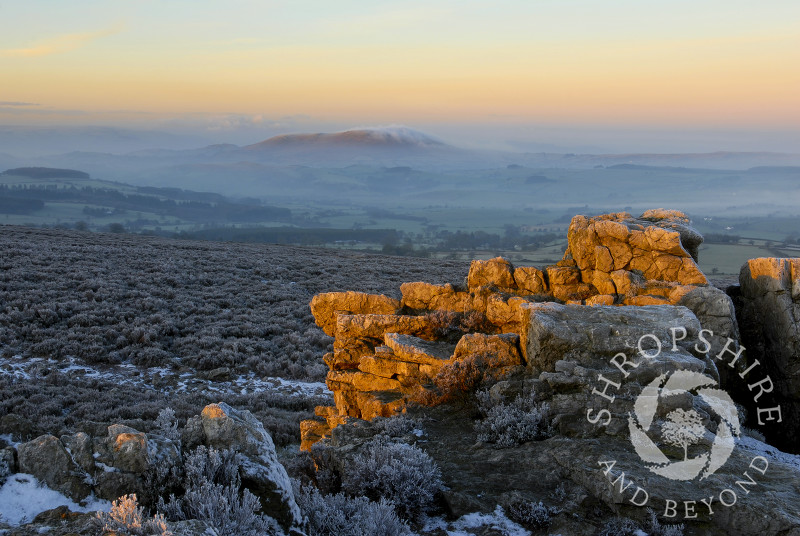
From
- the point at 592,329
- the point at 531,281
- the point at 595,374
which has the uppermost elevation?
the point at 531,281

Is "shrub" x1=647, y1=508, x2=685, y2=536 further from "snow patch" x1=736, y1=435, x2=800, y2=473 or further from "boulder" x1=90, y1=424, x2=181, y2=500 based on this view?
"boulder" x1=90, y1=424, x2=181, y2=500

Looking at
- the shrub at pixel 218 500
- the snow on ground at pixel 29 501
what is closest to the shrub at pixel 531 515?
the shrub at pixel 218 500

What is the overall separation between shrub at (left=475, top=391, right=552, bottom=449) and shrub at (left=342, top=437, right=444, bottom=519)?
1276mm

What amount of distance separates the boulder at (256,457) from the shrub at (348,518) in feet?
0.69

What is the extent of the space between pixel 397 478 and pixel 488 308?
594 cm

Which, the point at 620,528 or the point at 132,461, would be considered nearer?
the point at 132,461

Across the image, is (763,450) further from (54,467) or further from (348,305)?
(54,467)

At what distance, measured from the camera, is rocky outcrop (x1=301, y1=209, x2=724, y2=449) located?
9938mm

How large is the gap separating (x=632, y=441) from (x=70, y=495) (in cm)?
639

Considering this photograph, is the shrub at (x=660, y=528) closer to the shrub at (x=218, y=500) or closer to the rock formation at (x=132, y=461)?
the rock formation at (x=132, y=461)

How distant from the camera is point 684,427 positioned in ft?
23.6

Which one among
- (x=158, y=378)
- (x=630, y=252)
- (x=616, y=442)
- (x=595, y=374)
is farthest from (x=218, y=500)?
(x=158, y=378)

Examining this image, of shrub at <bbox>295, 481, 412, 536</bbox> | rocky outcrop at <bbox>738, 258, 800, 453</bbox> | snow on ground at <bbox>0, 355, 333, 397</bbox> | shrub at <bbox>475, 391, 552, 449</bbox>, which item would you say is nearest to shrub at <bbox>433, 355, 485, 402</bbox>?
shrub at <bbox>475, 391, 552, 449</bbox>

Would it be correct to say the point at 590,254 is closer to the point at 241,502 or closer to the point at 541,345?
the point at 541,345
